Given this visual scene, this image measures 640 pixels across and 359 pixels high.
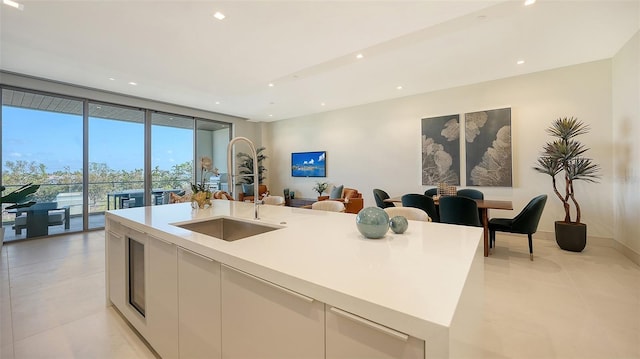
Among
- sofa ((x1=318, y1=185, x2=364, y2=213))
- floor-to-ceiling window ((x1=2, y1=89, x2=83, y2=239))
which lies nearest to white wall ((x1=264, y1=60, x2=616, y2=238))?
sofa ((x1=318, y1=185, x2=364, y2=213))

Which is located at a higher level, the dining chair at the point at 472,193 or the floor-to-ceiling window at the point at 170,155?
the floor-to-ceiling window at the point at 170,155

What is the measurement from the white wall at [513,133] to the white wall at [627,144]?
0.16m

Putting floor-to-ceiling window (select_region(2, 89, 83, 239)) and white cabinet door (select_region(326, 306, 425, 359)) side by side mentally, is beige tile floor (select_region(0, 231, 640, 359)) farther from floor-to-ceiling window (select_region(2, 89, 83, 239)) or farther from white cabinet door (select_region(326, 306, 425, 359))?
white cabinet door (select_region(326, 306, 425, 359))

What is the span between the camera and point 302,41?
3.35m

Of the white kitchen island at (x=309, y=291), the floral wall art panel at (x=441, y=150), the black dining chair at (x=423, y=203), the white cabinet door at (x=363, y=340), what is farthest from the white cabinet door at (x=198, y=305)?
the floral wall art panel at (x=441, y=150)

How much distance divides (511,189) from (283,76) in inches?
177

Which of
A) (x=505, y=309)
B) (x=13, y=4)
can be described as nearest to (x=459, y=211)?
(x=505, y=309)

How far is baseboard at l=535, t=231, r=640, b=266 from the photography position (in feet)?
10.9

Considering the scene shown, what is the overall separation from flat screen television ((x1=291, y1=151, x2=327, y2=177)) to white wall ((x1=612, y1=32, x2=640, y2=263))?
5460 mm

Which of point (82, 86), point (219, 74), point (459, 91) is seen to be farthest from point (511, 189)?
point (82, 86)

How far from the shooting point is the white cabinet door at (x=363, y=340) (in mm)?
634

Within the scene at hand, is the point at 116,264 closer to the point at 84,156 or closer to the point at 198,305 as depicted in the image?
the point at 198,305

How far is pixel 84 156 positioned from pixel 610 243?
9.16 m

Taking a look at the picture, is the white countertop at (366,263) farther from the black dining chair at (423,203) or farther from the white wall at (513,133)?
the white wall at (513,133)
